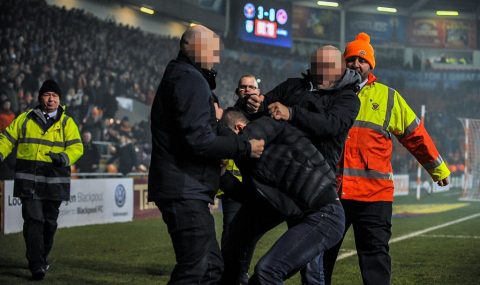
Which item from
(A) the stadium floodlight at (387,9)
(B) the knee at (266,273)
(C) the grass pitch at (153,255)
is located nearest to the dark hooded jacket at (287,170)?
(B) the knee at (266,273)

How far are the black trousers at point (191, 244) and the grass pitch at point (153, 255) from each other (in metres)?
3.77

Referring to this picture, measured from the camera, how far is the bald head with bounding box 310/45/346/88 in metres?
5.07

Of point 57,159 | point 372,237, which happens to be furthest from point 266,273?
point 57,159

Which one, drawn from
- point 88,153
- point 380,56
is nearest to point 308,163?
point 88,153

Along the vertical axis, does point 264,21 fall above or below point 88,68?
above

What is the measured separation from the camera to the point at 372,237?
6.36 meters

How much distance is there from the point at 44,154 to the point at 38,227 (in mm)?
825

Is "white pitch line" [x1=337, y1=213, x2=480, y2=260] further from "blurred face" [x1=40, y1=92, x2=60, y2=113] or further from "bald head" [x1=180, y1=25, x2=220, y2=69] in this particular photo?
"bald head" [x1=180, y1=25, x2=220, y2=69]

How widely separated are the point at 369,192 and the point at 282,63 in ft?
132

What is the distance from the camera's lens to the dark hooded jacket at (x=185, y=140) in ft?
14.6

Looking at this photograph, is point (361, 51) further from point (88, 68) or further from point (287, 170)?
point (88, 68)

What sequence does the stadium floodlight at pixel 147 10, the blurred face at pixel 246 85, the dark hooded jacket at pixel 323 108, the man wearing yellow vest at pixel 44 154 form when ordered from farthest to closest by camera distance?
the stadium floodlight at pixel 147 10 → the man wearing yellow vest at pixel 44 154 → the blurred face at pixel 246 85 → the dark hooded jacket at pixel 323 108

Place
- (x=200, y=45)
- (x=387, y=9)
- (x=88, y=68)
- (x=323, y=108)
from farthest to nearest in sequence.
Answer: (x=387, y=9) → (x=88, y=68) → (x=323, y=108) → (x=200, y=45)

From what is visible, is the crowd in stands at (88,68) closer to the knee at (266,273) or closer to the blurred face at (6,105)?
the blurred face at (6,105)
